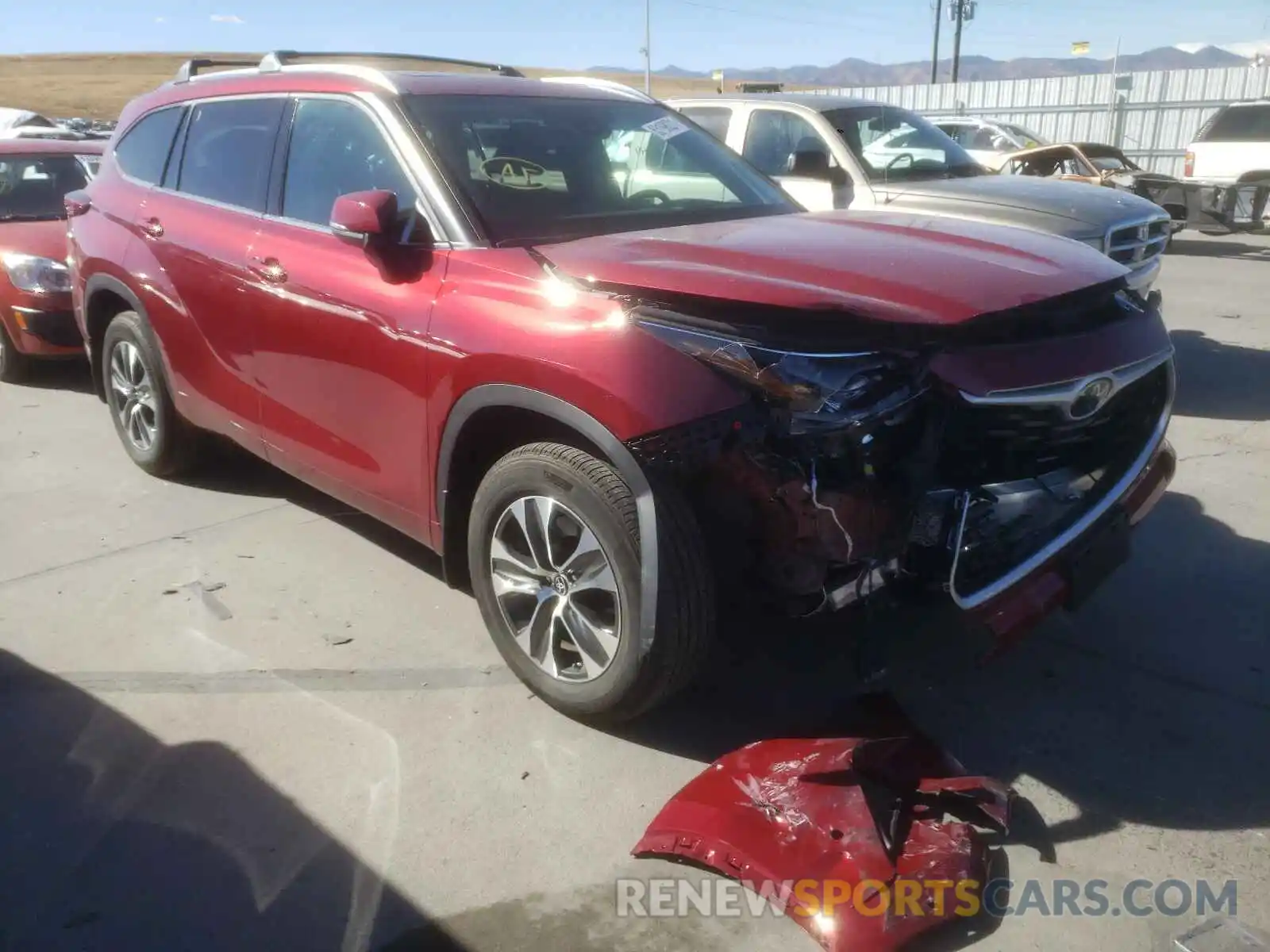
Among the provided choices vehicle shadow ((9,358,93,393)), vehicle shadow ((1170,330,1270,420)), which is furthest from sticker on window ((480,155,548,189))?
vehicle shadow ((9,358,93,393))

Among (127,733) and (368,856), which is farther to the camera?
(127,733)

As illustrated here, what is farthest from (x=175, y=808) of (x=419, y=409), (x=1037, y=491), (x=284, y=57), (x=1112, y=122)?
(x=1112, y=122)

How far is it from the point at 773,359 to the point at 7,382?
22.9 feet

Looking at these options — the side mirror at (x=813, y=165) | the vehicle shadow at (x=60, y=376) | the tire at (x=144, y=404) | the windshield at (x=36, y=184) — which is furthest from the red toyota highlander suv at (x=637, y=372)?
the windshield at (x=36, y=184)

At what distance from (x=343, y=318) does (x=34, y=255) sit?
4679 mm

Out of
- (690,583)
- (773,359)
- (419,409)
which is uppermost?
(773,359)

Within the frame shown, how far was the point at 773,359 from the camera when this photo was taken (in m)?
2.79

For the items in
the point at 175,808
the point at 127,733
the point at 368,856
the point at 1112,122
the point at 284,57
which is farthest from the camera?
the point at 1112,122

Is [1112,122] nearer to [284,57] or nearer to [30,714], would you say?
[284,57]

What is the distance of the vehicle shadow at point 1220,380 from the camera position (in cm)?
662

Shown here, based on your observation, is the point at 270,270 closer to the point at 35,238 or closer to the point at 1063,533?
the point at 1063,533

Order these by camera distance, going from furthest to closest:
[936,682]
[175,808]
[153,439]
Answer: [153,439] → [936,682] → [175,808]

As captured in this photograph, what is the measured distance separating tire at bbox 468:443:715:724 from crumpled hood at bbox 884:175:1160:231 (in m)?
4.87

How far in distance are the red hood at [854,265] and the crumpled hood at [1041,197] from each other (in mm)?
3340
